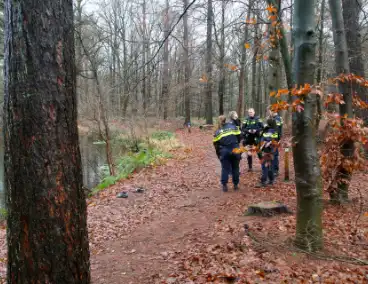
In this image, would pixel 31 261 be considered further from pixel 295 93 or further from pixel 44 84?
pixel 295 93

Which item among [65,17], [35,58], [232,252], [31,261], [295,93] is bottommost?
[232,252]

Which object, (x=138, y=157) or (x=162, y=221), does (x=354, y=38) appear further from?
(x=138, y=157)

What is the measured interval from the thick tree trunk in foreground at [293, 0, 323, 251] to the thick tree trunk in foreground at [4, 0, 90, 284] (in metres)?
2.74

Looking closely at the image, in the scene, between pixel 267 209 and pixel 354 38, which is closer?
pixel 267 209

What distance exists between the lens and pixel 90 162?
15680 millimetres

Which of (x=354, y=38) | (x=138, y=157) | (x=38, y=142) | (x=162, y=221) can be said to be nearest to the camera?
(x=38, y=142)

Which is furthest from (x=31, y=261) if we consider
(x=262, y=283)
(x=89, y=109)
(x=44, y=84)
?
(x=89, y=109)

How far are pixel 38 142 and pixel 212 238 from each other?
3.84 m

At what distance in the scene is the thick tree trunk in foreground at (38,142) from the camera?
2.19m

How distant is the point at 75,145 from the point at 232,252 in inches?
123

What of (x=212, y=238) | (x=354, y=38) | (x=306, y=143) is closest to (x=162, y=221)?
(x=212, y=238)

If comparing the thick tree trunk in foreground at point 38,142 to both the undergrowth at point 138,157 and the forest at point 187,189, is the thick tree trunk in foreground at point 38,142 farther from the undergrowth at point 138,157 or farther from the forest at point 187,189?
the undergrowth at point 138,157

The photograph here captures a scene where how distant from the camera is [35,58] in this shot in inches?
86.1

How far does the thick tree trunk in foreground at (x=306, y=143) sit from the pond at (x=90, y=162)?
10.4 m
